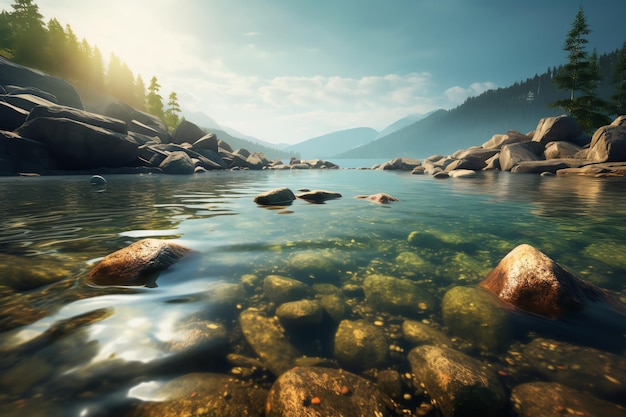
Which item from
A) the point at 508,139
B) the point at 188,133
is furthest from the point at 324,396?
the point at 188,133

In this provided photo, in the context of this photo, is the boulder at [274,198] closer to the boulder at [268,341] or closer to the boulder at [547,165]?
the boulder at [268,341]

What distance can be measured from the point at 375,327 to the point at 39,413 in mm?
2932

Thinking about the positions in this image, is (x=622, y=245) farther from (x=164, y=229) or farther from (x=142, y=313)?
(x=164, y=229)

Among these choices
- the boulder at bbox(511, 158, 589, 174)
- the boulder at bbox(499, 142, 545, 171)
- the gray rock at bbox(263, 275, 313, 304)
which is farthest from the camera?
the boulder at bbox(499, 142, 545, 171)

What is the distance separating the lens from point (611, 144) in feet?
77.9

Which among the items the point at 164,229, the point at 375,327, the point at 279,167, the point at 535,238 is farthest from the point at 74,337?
the point at 279,167

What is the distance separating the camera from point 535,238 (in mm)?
6293

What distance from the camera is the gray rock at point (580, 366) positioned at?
7.76 ft

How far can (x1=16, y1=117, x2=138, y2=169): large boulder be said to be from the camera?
923 inches

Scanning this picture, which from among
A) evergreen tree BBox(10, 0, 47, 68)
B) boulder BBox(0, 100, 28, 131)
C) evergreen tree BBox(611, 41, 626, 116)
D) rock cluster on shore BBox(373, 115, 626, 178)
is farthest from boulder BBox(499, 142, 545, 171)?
evergreen tree BBox(10, 0, 47, 68)

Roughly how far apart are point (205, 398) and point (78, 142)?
101 feet

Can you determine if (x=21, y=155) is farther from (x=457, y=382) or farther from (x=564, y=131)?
(x=564, y=131)

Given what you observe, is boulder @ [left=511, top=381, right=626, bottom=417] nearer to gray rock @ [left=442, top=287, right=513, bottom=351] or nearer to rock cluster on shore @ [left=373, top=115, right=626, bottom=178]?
gray rock @ [left=442, top=287, right=513, bottom=351]

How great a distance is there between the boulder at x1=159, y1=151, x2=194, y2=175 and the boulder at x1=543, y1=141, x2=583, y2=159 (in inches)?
1586
